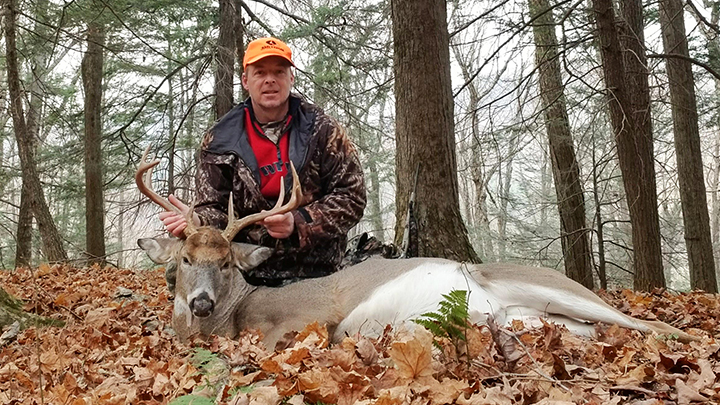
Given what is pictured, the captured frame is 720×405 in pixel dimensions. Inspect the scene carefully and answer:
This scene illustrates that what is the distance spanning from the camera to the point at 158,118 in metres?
12.3

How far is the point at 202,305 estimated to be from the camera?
13.5 ft

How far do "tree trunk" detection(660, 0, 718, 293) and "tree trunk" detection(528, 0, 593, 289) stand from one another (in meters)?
1.64

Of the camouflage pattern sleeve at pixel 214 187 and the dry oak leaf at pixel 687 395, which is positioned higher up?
the camouflage pattern sleeve at pixel 214 187

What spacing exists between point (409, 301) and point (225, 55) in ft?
24.2

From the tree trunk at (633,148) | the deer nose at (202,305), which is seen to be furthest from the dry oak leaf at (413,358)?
the tree trunk at (633,148)

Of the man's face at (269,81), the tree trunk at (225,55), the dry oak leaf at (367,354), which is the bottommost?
the dry oak leaf at (367,354)

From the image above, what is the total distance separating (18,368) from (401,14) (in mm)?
4225

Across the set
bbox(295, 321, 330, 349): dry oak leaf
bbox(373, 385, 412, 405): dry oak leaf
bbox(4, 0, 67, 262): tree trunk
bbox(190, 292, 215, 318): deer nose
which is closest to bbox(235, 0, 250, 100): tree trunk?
bbox(4, 0, 67, 262): tree trunk

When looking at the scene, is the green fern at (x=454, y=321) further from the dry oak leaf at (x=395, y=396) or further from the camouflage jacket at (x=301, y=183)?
the camouflage jacket at (x=301, y=183)

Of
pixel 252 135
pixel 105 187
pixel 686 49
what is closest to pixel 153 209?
pixel 105 187

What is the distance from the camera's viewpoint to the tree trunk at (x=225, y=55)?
10.4m

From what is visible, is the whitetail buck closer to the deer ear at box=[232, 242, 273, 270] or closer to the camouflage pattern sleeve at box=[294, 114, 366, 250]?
the deer ear at box=[232, 242, 273, 270]

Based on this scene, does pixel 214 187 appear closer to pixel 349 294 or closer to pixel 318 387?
pixel 349 294

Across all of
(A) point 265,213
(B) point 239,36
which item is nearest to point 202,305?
(A) point 265,213
